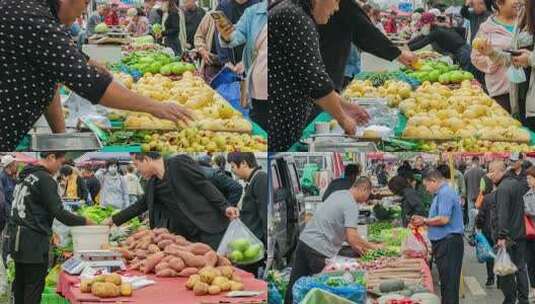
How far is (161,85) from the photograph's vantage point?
3.51 meters

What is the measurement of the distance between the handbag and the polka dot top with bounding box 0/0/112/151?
6.08 feet

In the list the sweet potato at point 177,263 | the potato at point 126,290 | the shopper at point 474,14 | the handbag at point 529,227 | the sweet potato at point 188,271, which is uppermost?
the shopper at point 474,14

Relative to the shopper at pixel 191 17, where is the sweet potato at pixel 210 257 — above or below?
below

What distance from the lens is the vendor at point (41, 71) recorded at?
3125mm

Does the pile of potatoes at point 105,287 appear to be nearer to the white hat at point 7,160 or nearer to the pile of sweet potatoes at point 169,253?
the pile of sweet potatoes at point 169,253

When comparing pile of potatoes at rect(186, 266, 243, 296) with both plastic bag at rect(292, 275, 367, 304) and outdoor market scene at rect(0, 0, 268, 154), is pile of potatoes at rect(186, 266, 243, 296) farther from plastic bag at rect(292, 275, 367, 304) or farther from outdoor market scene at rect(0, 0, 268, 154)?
outdoor market scene at rect(0, 0, 268, 154)

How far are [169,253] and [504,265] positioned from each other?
1.41 m

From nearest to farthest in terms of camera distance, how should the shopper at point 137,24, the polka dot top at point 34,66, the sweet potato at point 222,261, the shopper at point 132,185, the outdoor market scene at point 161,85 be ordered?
1. the polka dot top at point 34,66
2. the outdoor market scene at point 161,85
3. the shopper at point 137,24
4. the shopper at point 132,185
5. the sweet potato at point 222,261

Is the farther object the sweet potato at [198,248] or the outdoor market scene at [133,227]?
the sweet potato at [198,248]

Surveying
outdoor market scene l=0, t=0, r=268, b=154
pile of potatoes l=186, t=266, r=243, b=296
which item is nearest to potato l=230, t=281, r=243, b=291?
pile of potatoes l=186, t=266, r=243, b=296

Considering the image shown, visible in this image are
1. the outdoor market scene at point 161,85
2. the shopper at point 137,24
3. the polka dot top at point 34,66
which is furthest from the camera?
the shopper at point 137,24

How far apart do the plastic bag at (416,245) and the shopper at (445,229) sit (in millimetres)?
38

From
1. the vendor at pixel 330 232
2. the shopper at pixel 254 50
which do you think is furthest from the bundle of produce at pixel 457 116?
the shopper at pixel 254 50

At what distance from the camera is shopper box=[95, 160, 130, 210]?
11.6 feet
